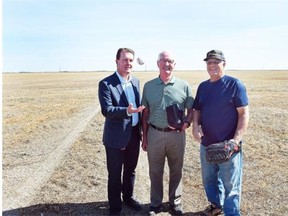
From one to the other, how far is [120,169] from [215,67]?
2.09m

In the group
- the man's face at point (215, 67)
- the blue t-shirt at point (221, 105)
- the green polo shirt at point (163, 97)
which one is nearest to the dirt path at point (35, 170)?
the green polo shirt at point (163, 97)

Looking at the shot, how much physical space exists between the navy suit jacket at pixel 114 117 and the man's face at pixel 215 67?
4.40 ft

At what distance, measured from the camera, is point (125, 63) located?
5199 mm

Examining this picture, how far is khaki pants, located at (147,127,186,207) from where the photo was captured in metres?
5.38

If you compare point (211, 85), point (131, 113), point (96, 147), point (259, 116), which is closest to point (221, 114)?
point (211, 85)

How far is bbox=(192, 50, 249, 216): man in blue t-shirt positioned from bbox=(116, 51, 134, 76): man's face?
3.54 ft

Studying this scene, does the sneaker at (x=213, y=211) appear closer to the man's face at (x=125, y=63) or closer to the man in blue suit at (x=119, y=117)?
the man in blue suit at (x=119, y=117)

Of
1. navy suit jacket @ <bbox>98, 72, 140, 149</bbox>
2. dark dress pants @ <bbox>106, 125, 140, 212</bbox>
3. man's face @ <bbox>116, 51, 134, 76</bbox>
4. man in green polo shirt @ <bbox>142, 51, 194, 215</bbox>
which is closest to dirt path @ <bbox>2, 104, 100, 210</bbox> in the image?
dark dress pants @ <bbox>106, 125, 140, 212</bbox>

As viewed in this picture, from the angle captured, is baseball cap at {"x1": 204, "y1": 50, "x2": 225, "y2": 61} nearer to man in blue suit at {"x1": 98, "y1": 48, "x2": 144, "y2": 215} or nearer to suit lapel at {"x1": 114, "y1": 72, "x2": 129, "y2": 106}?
man in blue suit at {"x1": 98, "y1": 48, "x2": 144, "y2": 215}

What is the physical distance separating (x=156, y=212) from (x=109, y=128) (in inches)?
61.9

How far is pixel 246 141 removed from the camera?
11188mm

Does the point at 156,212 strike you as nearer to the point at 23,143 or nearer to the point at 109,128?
the point at 109,128

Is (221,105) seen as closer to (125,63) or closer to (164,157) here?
(164,157)

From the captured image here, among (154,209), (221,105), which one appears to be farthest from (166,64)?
(154,209)
